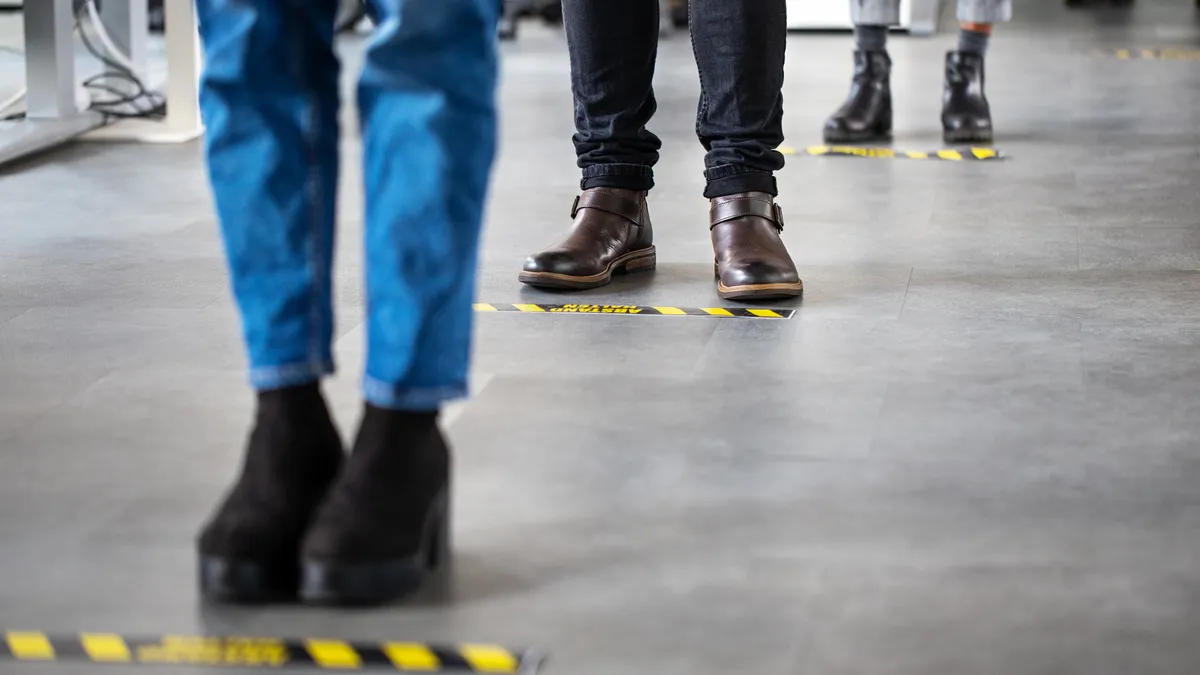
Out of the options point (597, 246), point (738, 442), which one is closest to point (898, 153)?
point (597, 246)

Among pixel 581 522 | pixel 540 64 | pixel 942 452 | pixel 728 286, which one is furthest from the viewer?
pixel 540 64

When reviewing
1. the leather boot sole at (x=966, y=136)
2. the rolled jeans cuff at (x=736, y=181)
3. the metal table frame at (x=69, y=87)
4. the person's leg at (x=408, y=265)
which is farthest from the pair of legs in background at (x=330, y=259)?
the leather boot sole at (x=966, y=136)

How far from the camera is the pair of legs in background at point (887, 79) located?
3.39 metres

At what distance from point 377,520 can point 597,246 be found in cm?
103

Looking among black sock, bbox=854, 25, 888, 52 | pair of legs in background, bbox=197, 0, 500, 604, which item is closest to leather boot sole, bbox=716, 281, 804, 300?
pair of legs in background, bbox=197, 0, 500, 604

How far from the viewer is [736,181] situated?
2.05 meters

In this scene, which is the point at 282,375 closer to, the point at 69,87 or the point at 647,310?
the point at 647,310

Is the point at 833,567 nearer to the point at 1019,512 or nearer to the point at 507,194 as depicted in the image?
the point at 1019,512

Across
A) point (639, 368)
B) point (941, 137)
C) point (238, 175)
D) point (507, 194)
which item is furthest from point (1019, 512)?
point (941, 137)

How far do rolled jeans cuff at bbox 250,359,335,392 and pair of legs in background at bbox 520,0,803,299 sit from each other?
3.10ft

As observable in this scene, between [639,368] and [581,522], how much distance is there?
47 centimetres

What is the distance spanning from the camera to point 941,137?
11.4ft

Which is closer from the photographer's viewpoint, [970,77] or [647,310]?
[647,310]

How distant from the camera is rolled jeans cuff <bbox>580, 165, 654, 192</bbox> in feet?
6.90
